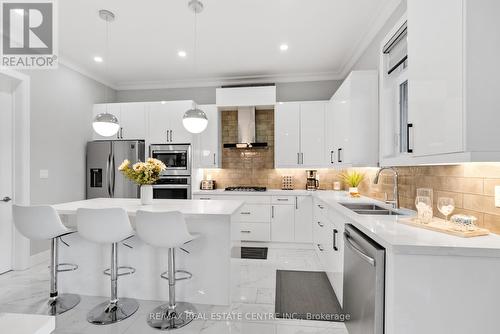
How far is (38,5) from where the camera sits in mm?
2629

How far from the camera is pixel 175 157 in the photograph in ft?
13.9

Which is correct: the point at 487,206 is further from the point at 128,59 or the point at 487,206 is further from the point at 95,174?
the point at 95,174

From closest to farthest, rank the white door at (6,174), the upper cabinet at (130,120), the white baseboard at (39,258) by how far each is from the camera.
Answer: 1. the white door at (6,174)
2. the white baseboard at (39,258)
3. the upper cabinet at (130,120)

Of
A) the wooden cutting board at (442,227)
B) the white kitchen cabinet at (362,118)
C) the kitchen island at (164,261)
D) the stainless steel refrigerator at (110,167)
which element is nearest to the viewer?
Answer: the wooden cutting board at (442,227)

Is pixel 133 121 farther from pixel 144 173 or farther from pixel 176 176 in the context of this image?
pixel 144 173

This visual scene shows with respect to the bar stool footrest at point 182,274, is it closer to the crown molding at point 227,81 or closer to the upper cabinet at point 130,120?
the upper cabinet at point 130,120

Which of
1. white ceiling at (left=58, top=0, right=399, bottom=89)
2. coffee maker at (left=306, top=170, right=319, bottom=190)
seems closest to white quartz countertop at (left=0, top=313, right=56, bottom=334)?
white ceiling at (left=58, top=0, right=399, bottom=89)

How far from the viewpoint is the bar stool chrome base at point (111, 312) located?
7.00 ft

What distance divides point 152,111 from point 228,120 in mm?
1345

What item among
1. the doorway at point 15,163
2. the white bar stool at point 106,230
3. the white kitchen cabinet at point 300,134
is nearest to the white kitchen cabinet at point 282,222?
the white kitchen cabinet at point 300,134

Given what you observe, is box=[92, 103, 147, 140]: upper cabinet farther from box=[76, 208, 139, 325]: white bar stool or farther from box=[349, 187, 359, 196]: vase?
box=[349, 187, 359, 196]: vase

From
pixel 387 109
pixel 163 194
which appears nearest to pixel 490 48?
pixel 387 109

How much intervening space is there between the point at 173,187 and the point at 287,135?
208 cm

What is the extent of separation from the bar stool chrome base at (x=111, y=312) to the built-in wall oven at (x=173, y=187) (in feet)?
6.33
